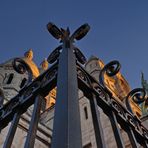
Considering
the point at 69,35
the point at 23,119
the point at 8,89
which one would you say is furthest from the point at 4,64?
the point at 69,35

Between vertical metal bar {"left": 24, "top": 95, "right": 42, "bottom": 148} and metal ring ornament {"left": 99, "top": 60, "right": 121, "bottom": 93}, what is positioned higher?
metal ring ornament {"left": 99, "top": 60, "right": 121, "bottom": 93}

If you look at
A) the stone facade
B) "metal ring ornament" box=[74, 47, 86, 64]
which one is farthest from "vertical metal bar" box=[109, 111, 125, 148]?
the stone facade

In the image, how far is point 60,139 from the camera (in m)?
1.53

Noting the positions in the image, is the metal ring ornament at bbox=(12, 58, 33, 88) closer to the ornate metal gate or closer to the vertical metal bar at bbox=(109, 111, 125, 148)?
the ornate metal gate

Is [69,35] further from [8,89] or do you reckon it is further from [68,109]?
[8,89]

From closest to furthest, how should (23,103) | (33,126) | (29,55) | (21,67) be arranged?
(33,126), (23,103), (21,67), (29,55)

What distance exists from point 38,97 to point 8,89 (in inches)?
852

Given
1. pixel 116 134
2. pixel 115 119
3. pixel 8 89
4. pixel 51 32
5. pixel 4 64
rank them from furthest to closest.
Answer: pixel 4 64 < pixel 8 89 < pixel 51 32 < pixel 115 119 < pixel 116 134

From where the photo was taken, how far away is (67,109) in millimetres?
1750

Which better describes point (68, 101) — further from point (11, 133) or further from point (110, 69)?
point (110, 69)

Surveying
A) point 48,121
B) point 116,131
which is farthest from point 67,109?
point 48,121

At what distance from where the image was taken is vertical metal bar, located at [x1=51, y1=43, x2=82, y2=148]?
60.2 inches

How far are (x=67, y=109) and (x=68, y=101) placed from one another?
9 cm

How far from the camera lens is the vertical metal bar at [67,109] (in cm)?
153
